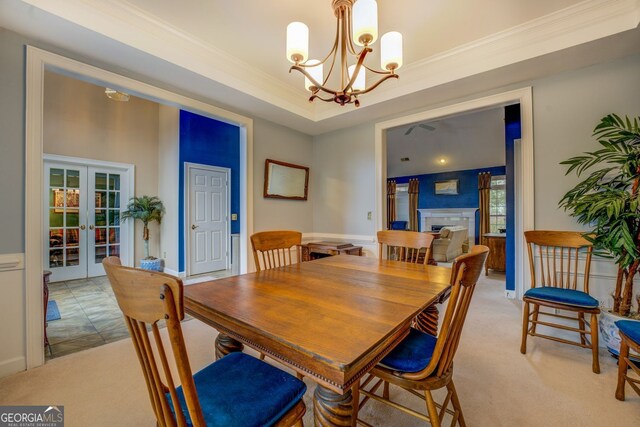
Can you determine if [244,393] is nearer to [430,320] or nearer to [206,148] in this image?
[430,320]

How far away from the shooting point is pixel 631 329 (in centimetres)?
151

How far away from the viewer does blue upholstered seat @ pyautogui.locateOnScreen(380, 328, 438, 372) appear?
1.13 m

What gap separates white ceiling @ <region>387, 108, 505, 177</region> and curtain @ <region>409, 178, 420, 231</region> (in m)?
0.36

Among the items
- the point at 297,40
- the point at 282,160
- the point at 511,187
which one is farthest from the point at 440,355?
the point at 511,187

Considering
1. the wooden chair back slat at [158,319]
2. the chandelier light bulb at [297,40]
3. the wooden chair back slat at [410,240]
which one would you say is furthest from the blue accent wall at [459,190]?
the wooden chair back slat at [158,319]

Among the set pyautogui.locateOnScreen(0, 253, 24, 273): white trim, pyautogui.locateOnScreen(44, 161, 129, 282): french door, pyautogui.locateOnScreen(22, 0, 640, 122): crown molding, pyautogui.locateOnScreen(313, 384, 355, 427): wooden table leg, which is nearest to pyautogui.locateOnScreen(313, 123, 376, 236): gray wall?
pyautogui.locateOnScreen(22, 0, 640, 122): crown molding

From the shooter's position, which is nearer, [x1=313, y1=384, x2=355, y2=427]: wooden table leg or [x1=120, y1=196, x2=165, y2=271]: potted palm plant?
[x1=313, y1=384, x2=355, y2=427]: wooden table leg

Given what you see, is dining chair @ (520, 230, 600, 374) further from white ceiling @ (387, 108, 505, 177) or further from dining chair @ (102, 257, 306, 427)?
white ceiling @ (387, 108, 505, 177)

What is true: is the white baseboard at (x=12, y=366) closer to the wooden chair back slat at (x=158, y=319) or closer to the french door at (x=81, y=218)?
the wooden chair back slat at (x=158, y=319)

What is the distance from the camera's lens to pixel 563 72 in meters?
2.42

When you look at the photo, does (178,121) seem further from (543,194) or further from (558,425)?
(558,425)

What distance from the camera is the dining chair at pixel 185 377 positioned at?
0.65 meters

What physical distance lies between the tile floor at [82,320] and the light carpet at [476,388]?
0.21 metres

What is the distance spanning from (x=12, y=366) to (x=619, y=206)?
424cm
